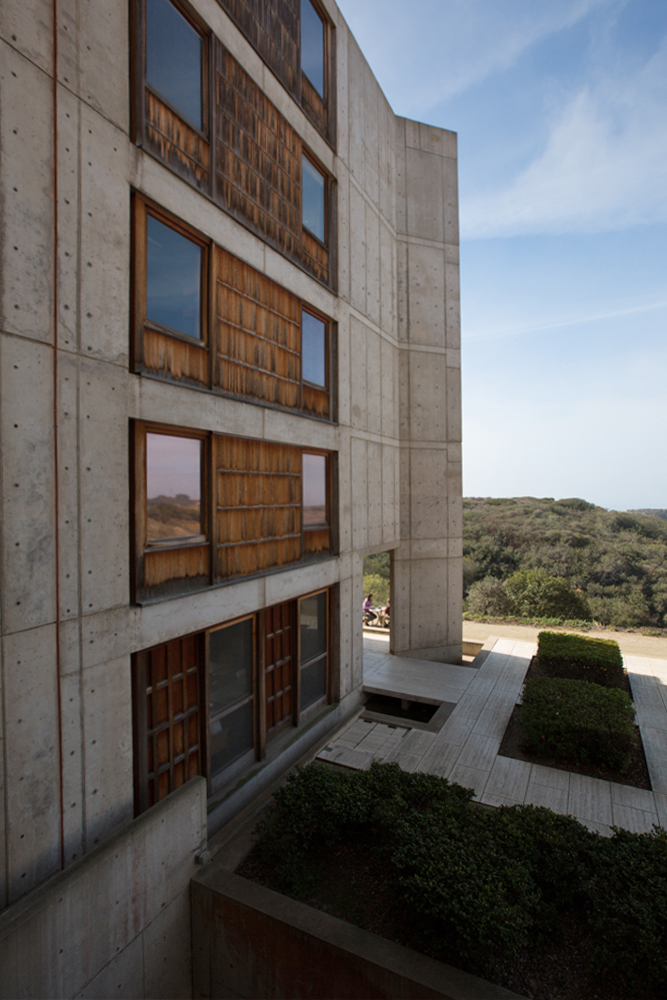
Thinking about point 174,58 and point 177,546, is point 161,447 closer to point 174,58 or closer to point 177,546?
point 177,546

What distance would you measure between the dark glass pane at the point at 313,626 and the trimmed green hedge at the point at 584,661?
5.18m

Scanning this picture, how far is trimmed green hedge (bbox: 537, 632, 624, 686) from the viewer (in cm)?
1066

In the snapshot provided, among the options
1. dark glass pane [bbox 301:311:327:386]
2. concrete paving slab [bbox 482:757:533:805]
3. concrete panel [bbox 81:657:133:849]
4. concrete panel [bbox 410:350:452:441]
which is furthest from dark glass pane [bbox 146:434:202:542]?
concrete panel [bbox 410:350:452:441]

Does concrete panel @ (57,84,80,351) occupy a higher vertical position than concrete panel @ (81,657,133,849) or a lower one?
higher

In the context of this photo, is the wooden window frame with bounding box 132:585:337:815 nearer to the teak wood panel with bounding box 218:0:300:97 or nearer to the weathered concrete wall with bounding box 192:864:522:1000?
the weathered concrete wall with bounding box 192:864:522:1000

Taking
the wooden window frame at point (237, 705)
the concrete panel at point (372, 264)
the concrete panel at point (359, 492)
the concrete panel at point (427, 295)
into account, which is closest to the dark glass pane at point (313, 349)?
the concrete panel at point (359, 492)

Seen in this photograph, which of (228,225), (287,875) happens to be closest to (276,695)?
(287,875)

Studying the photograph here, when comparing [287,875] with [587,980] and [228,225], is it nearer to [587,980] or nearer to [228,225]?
[587,980]

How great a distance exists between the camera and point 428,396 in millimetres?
12727

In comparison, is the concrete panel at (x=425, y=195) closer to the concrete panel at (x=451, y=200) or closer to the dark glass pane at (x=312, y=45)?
the concrete panel at (x=451, y=200)

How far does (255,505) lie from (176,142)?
4347 millimetres

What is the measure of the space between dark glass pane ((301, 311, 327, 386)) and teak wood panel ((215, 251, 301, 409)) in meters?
0.37

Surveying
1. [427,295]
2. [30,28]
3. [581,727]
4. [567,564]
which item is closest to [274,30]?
[30,28]

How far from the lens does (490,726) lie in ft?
30.1
